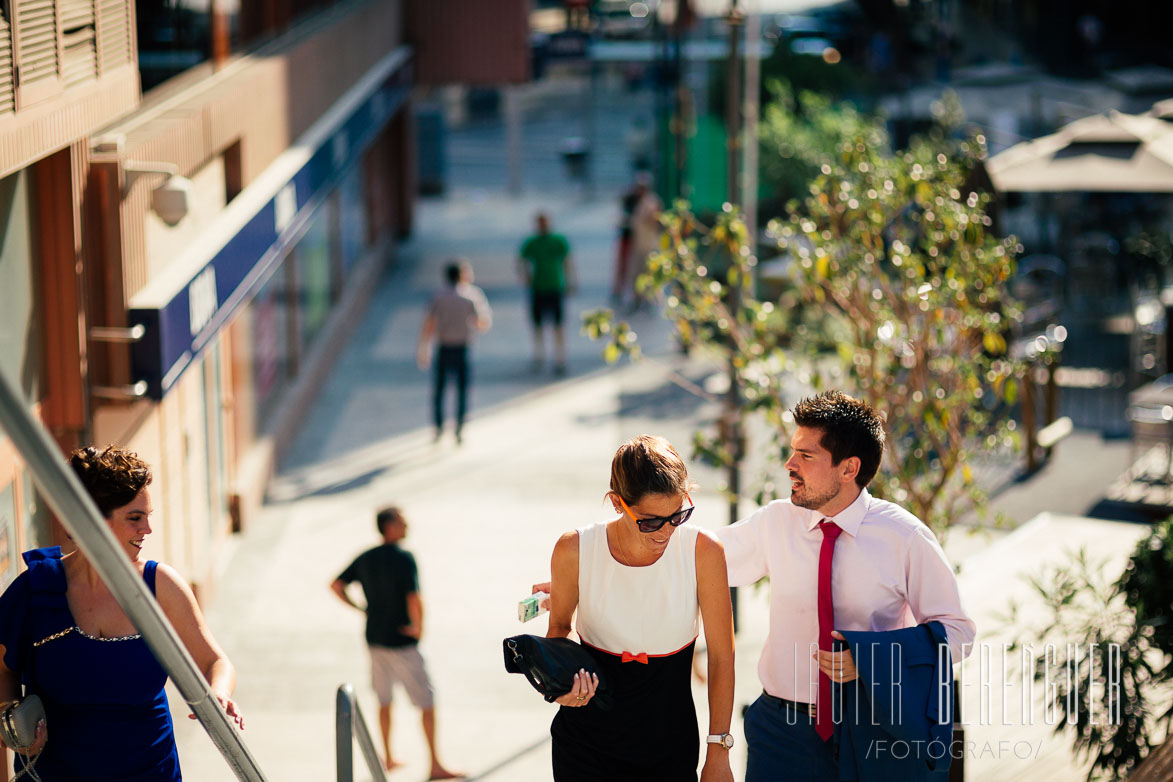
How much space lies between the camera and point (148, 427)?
8086 mm

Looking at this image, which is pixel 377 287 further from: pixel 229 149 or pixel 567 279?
pixel 229 149

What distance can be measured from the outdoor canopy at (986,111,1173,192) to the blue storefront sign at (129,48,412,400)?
251 inches

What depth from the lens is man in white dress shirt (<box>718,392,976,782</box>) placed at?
396cm

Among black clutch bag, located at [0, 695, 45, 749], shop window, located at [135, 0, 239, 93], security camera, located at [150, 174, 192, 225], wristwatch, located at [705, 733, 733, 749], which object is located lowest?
wristwatch, located at [705, 733, 733, 749]

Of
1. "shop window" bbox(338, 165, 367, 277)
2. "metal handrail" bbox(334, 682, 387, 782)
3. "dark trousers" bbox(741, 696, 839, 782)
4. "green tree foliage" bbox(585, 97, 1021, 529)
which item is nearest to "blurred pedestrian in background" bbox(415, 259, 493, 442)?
"shop window" bbox(338, 165, 367, 277)

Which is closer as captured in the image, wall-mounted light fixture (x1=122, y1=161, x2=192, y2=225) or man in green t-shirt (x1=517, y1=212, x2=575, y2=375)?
wall-mounted light fixture (x1=122, y1=161, x2=192, y2=225)

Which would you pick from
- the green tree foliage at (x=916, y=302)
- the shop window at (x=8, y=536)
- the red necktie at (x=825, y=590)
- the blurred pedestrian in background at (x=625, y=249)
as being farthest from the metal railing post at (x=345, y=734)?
the blurred pedestrian in background at (x=625, y=249)

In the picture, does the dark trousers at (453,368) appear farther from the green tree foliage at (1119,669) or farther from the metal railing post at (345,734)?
the metal railing post at (345,734)

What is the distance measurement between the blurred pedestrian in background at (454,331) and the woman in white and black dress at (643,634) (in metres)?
9.62

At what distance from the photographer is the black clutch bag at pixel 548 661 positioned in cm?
373

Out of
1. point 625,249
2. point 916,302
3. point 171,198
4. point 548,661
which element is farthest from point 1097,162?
point 548,661

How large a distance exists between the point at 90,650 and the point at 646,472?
4.72ft

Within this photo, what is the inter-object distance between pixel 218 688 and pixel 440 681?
4.74 metres

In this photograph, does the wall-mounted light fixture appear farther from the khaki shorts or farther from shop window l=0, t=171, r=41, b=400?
the khaki shorts
